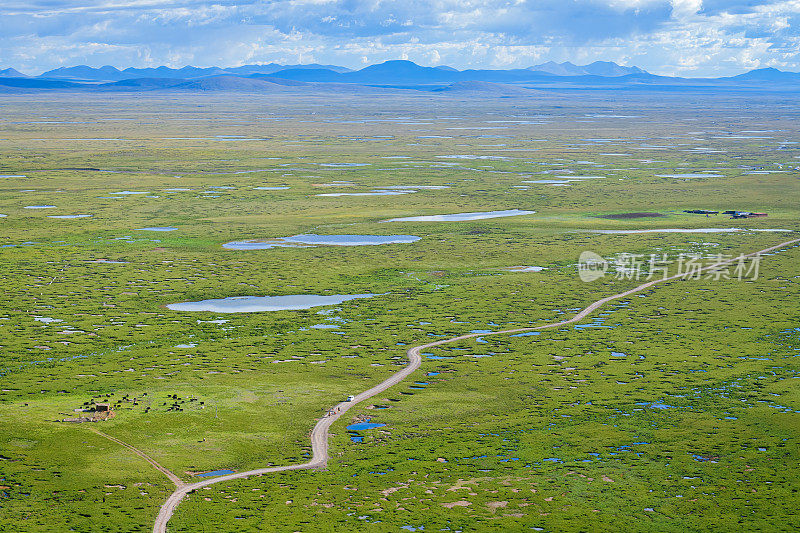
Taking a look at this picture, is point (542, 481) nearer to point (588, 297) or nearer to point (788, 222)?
point (588, 297)

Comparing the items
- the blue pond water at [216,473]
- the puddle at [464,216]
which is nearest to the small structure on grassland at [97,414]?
the blue pond water at [216,473]

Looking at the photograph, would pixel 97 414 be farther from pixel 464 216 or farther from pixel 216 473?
pixel 464 216

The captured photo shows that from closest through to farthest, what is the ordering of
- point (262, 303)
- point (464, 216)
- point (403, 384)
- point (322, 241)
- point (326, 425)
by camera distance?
point (326, 425) → point (403, 384) → point (262, 303) → point (322, 241) → point (464, 216)

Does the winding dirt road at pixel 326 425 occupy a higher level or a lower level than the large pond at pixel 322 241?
lower

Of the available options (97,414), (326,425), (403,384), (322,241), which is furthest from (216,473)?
(322,241)

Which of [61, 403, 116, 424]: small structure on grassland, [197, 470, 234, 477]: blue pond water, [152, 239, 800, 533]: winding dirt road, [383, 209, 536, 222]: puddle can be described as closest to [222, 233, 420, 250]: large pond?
[383, 209, 536, 222]: puddle

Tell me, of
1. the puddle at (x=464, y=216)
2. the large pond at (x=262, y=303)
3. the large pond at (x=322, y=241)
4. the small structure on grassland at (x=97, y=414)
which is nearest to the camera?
the small structure on grassland at (x=97, y=414)

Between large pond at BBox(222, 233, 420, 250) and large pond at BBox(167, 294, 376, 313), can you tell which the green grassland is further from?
large pond at BBox(222, 233, 420, 250)

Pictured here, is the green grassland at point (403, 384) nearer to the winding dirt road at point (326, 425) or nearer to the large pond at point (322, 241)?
the winding dirt road at point (326, 425)
